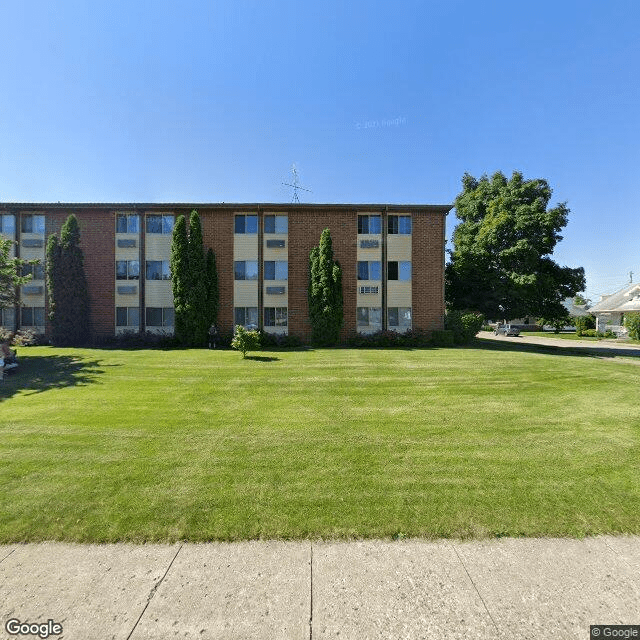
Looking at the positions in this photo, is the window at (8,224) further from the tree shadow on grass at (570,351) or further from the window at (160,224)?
the tree shadow on grass at (570,351)

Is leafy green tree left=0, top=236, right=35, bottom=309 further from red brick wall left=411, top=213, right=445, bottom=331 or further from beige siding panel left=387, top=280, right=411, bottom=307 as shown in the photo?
red brick wall left=411, top=213, right=445, bottom=331

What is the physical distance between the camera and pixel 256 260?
21.2 m

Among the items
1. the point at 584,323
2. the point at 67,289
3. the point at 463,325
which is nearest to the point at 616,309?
the point at 584,323

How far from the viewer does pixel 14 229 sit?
846 inches

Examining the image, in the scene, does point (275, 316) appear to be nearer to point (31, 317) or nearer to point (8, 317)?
point (31, 317)

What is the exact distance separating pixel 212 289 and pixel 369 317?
11.2m

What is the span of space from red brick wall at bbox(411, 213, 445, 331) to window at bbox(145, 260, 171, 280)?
17.8 meters

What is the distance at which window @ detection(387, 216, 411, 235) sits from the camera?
21.6m

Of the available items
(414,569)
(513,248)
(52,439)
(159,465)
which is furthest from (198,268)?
(513,248)

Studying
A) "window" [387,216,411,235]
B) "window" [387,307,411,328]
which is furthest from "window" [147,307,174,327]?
"window" [387,216,411,235]

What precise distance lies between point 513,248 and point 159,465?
24973 mm

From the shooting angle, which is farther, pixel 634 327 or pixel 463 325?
pixel 634 327

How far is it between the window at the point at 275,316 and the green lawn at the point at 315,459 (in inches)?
431

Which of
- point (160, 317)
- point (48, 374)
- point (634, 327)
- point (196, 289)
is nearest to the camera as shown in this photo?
point (48, 374)
